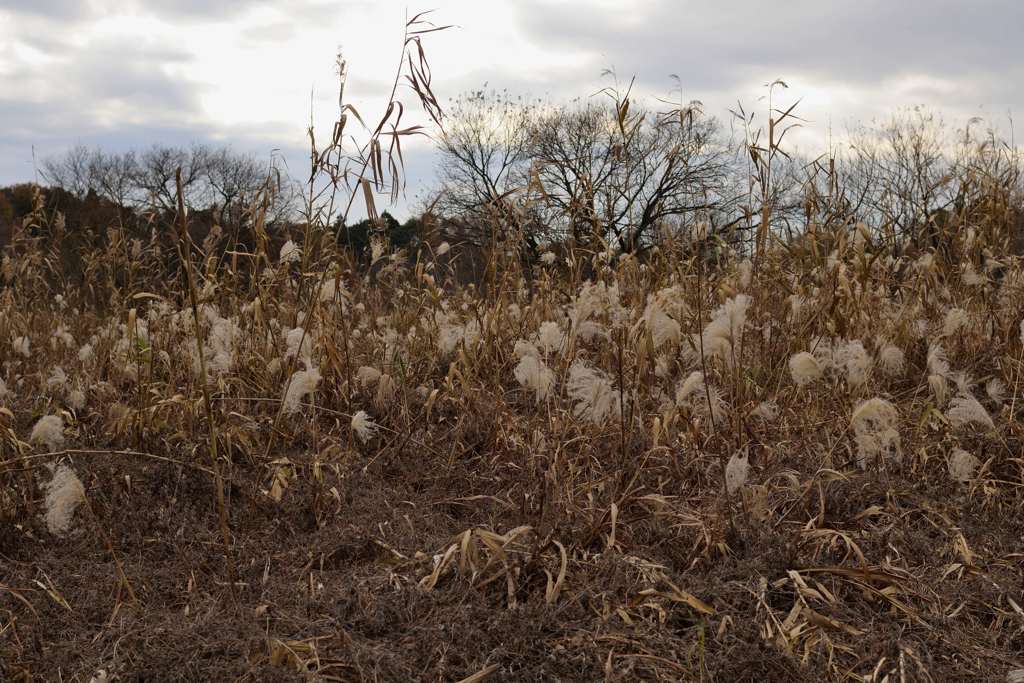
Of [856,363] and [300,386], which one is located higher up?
[856,363]

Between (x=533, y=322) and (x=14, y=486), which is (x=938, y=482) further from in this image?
(x=14, y=486)

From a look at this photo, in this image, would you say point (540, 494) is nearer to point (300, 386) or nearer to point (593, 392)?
point (593, 392)

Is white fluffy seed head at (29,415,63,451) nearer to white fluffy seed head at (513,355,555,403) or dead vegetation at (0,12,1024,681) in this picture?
dead vegetation at (0,12,1024,681)

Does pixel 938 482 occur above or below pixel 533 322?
below

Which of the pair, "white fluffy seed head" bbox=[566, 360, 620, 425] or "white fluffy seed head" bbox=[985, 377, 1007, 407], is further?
"white fluffy seed head" bbox=[985, 377, 1007, 407]

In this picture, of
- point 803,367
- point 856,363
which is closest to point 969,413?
point 856,363

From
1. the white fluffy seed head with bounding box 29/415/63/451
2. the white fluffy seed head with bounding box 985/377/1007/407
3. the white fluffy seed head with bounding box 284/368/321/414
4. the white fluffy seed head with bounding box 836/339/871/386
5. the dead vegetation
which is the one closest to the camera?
the dead vegetation

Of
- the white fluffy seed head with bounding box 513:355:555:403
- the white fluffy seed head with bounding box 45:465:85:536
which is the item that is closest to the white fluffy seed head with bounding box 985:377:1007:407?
the white fluffy seed head with bounding box 513:355:555:403

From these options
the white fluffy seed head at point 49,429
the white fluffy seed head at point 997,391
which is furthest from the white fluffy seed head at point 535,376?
the white fluffy seed head at point 997,391

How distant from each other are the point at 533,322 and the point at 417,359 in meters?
0.68

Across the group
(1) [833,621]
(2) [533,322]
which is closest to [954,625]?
(1) [833,621]

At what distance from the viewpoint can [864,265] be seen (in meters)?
3.49

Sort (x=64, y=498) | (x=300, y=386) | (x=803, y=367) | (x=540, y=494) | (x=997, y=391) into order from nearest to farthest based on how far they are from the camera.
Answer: (x=64, y=498) → (x=803, y=367) → (x=540, y=494) → (x=300, y=386) → (x=997, y=391)

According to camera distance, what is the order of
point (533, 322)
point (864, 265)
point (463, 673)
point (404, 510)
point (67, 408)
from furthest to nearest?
point (533, 322), point (67, 408), point (864, 265), point (404, 510), point (463, 673)
